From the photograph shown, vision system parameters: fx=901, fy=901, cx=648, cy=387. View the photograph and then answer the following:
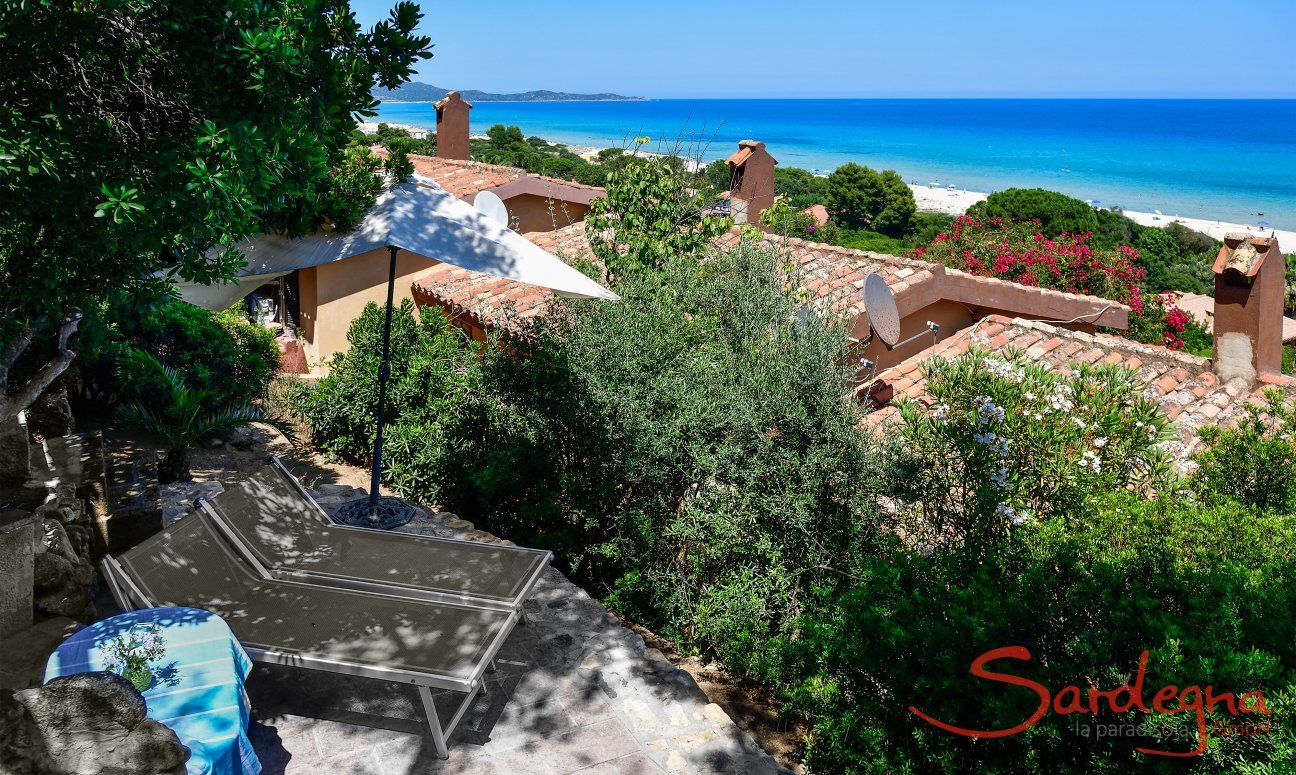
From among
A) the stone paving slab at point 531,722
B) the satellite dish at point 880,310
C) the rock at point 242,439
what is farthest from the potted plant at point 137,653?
the satellite dish at point 880,310

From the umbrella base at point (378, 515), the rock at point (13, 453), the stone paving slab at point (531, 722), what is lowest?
the umbrella base at point (378, 515)

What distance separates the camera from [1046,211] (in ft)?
122

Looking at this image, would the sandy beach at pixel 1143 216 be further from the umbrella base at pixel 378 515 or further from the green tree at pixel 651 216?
the umbrella base at pixel 378 515

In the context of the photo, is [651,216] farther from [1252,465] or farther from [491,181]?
[491,181]

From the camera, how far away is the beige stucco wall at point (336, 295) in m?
14.8

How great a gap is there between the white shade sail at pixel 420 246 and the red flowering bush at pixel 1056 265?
47.4 ft

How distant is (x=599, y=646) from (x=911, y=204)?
175 feet

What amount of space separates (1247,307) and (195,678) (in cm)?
1023

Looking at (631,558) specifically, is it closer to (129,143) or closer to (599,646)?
(599,646)

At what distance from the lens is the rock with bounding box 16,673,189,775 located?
3004mm

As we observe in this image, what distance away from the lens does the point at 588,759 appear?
445 cm

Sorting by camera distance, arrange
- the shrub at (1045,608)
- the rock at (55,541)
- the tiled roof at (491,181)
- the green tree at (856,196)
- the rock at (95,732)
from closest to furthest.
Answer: the rock at (95,732) → the shrub at (1045,608) → the rock at (55,541) → the tiled roof at (491,181) → the green tree at (856,196)

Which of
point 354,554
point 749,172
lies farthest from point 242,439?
point 749,172

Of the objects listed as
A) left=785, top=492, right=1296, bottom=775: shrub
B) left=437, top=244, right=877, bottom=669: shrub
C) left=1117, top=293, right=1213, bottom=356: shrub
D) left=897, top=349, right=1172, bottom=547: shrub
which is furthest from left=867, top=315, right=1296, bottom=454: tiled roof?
left=1117, top=293, right=1213, bottom=356: shrub
